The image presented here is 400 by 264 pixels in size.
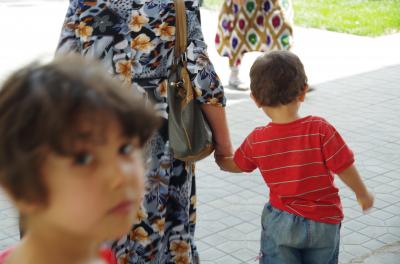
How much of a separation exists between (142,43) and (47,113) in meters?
1.96

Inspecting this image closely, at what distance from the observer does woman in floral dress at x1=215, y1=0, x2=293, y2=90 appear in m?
9.00

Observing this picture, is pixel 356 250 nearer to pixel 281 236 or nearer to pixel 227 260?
pixel 227 260

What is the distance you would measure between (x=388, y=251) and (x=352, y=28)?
7.92 meters

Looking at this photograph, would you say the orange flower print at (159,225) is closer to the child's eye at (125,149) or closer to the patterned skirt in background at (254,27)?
the child's eye at (125,149)

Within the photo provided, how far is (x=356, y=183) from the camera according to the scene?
346 centimetres

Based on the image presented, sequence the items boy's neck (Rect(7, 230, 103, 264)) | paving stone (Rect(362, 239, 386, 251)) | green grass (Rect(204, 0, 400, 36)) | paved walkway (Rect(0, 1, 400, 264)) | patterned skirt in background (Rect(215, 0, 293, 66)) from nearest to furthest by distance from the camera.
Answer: boy's neck (Rect(7, 230, 103, 264)) → paving stone (Rect(362, 239, 386, 251)) → paved walkway (Rect(0, 1, 400, 264)) → patterned skirt in background (Rect(215, 0, 293, 66)) → green grass (Rect(204, 0, 400, 36))

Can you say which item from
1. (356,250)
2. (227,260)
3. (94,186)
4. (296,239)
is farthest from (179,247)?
(94,186)

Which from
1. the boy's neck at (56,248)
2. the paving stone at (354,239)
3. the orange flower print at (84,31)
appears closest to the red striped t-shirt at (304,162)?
the orange flower print at (84,31)

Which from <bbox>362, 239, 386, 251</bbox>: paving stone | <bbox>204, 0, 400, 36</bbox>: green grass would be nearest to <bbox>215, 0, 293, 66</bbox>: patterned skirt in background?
<bbox>204, 0, 400, 36</bbox>: green grass

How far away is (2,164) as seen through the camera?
155cm

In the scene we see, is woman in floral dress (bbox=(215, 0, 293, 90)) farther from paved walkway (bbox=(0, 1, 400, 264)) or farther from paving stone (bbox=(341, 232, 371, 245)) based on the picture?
paving stone (bbox=(341, 232, 371, 245))

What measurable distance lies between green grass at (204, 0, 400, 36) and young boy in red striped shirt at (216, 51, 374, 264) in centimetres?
888

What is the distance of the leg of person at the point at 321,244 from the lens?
3.48m

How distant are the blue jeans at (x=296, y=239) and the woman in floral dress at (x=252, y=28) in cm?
559
